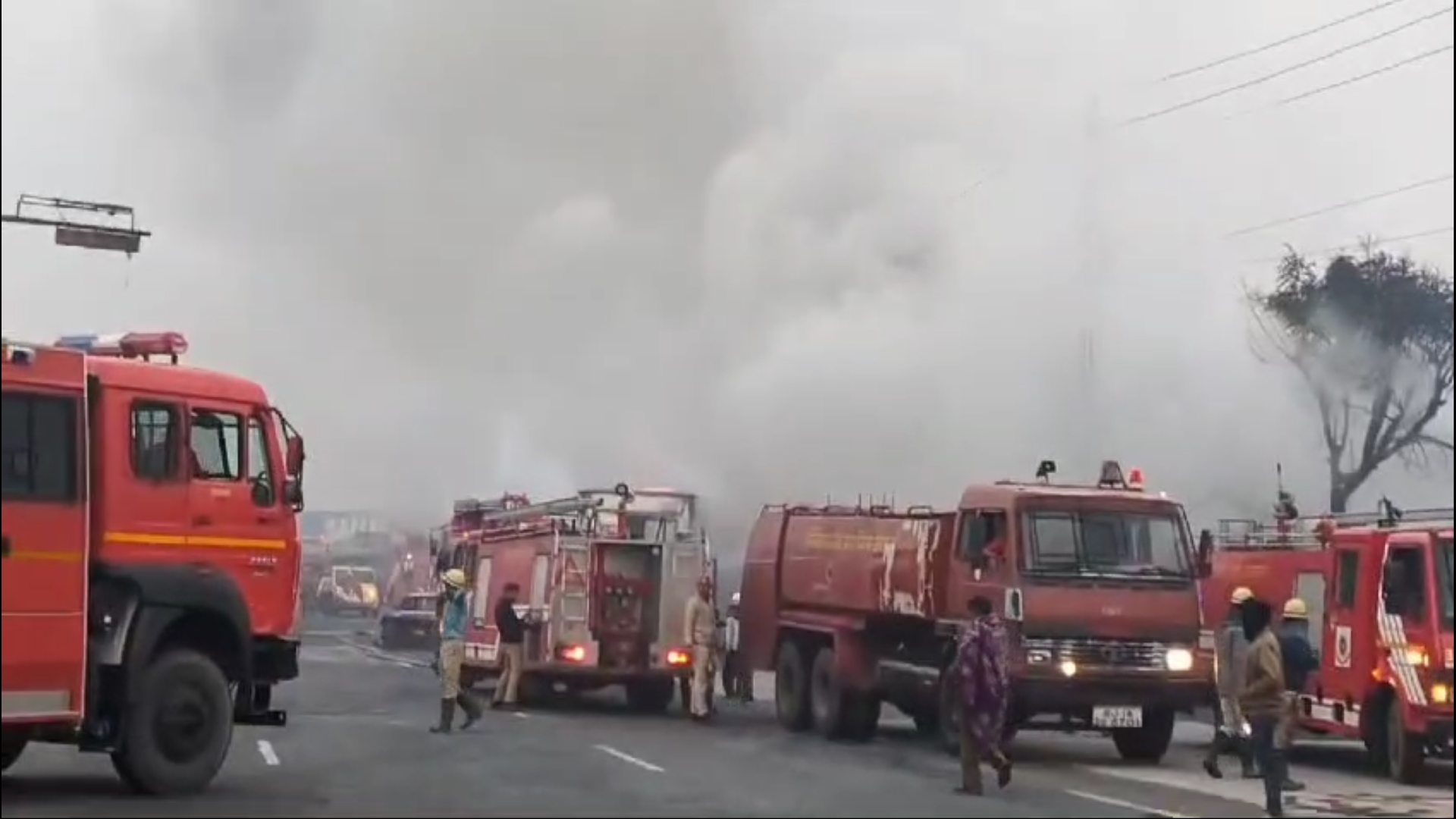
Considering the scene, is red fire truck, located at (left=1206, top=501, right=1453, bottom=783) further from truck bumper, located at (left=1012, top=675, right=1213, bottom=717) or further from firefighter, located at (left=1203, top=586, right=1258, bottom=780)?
truck bumper, located at (left=1012, top=675, right=1213, bottom=717)

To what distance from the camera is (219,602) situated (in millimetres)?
15688

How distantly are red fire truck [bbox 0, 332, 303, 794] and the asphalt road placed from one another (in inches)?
21.9

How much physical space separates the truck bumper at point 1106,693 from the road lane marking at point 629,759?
3.48m

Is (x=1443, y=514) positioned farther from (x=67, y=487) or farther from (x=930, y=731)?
(x=67, y=487)

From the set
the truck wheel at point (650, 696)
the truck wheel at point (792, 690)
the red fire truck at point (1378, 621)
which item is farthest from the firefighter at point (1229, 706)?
the truck wheel at point (650, 696)

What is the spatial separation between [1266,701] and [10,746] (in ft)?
29.5

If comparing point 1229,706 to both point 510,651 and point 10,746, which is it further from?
point 10,746

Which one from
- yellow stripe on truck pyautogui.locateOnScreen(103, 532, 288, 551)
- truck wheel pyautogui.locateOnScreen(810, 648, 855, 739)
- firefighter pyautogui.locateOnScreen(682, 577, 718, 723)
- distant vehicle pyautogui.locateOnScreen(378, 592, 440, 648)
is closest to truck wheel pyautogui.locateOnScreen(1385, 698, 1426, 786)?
truck wheel pyautogui.locateOnScreen(810, 648, 855, 739)

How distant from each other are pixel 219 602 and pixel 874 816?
4.85 metres

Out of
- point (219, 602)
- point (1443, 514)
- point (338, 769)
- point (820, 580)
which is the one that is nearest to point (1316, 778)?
point (1443, 514)

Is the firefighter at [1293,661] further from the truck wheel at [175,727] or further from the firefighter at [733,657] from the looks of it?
the firefighter at [733,657]

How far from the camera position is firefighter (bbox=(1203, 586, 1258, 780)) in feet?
64.9

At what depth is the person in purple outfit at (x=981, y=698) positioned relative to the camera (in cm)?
1702

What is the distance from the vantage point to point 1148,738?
21328 mm
